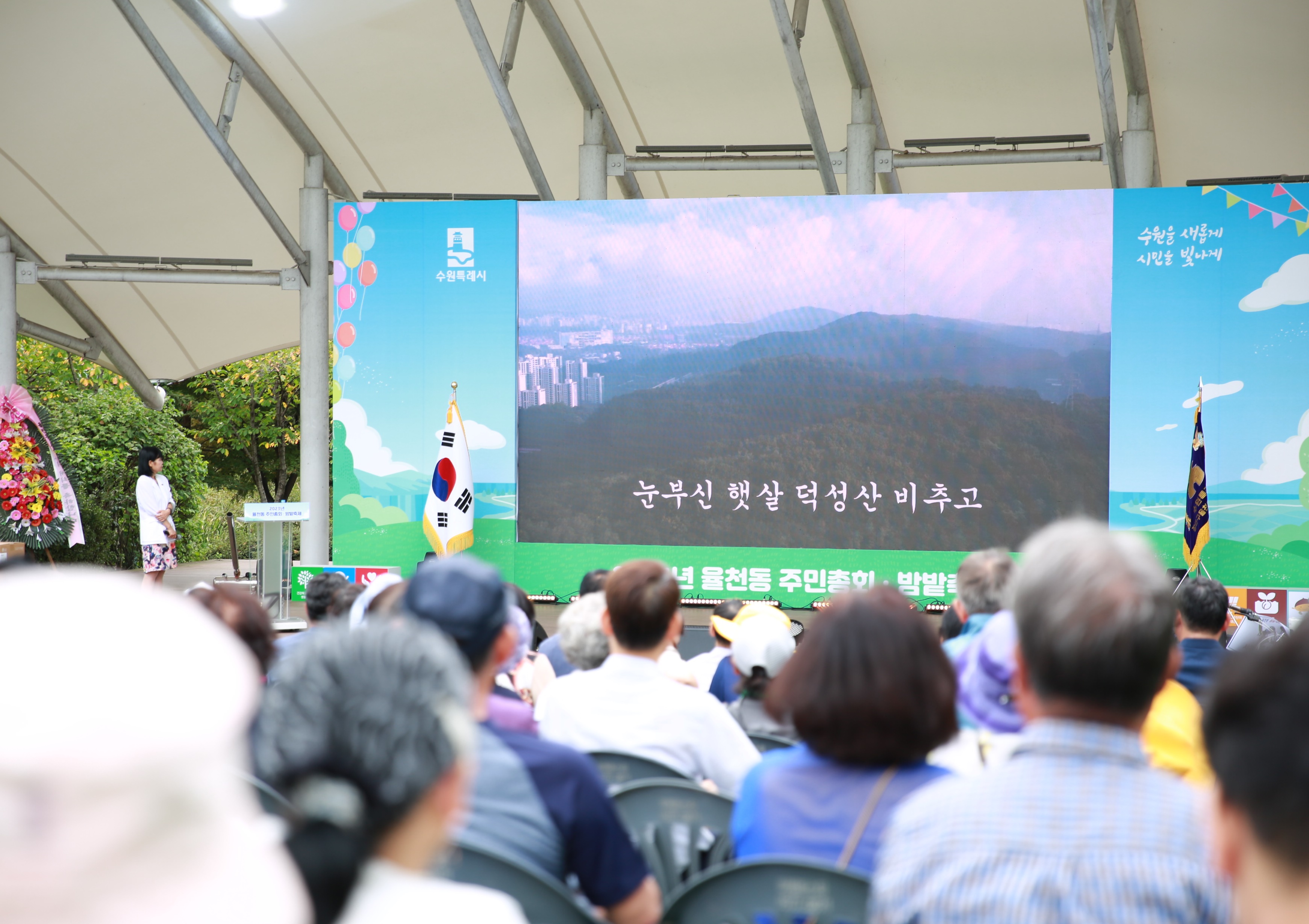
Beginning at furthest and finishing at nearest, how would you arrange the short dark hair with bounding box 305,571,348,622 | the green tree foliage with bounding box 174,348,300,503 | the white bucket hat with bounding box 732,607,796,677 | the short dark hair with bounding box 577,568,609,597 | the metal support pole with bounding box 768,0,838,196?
the green tree foliage with bounding box 174,348,300,503 < the metal support pole with bounding box 768,0,838,196 < the short dark hair with bounding box 577,568,609,597 < the short dark hair with bounding box 305,571,348,622 < the white bucket hat with bounding box 732,607,796,677

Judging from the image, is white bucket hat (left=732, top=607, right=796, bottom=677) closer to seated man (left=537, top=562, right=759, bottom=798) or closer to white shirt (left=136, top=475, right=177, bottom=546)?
seated man (left=537, top=562, right=759, bottom=798)

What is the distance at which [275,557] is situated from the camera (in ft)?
27.9

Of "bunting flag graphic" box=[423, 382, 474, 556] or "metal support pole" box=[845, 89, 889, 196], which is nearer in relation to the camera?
"bunting flag graphic" box=[423, 382, 474, 556]

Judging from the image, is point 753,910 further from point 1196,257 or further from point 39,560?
point 39,560

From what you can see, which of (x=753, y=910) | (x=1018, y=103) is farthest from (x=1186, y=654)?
(x=1018, y=103)

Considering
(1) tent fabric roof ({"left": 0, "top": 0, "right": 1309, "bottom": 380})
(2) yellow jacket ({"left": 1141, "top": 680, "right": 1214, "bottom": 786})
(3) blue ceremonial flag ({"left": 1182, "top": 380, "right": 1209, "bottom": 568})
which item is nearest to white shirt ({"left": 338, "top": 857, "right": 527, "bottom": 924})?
(2) yellow jacket ({"left": 1141, "top": 680, "right": 1214, "bottom": 786})

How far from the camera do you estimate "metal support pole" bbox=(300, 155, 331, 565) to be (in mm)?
8906

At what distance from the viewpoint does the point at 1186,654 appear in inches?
122

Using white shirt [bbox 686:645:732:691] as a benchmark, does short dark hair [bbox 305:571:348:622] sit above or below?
above

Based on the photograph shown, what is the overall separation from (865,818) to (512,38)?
7.48 meters

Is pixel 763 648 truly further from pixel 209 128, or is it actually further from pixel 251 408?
pixel 251 408

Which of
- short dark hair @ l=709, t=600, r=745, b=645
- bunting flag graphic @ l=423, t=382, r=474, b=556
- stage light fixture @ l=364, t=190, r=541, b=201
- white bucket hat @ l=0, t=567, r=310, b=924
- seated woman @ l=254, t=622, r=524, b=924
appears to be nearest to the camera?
white bucket hat @ l=0, t=567, r=310, b=924

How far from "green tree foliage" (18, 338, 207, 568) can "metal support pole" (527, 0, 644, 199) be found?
5.85 metres

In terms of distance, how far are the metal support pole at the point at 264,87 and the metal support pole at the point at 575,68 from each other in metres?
2.15
